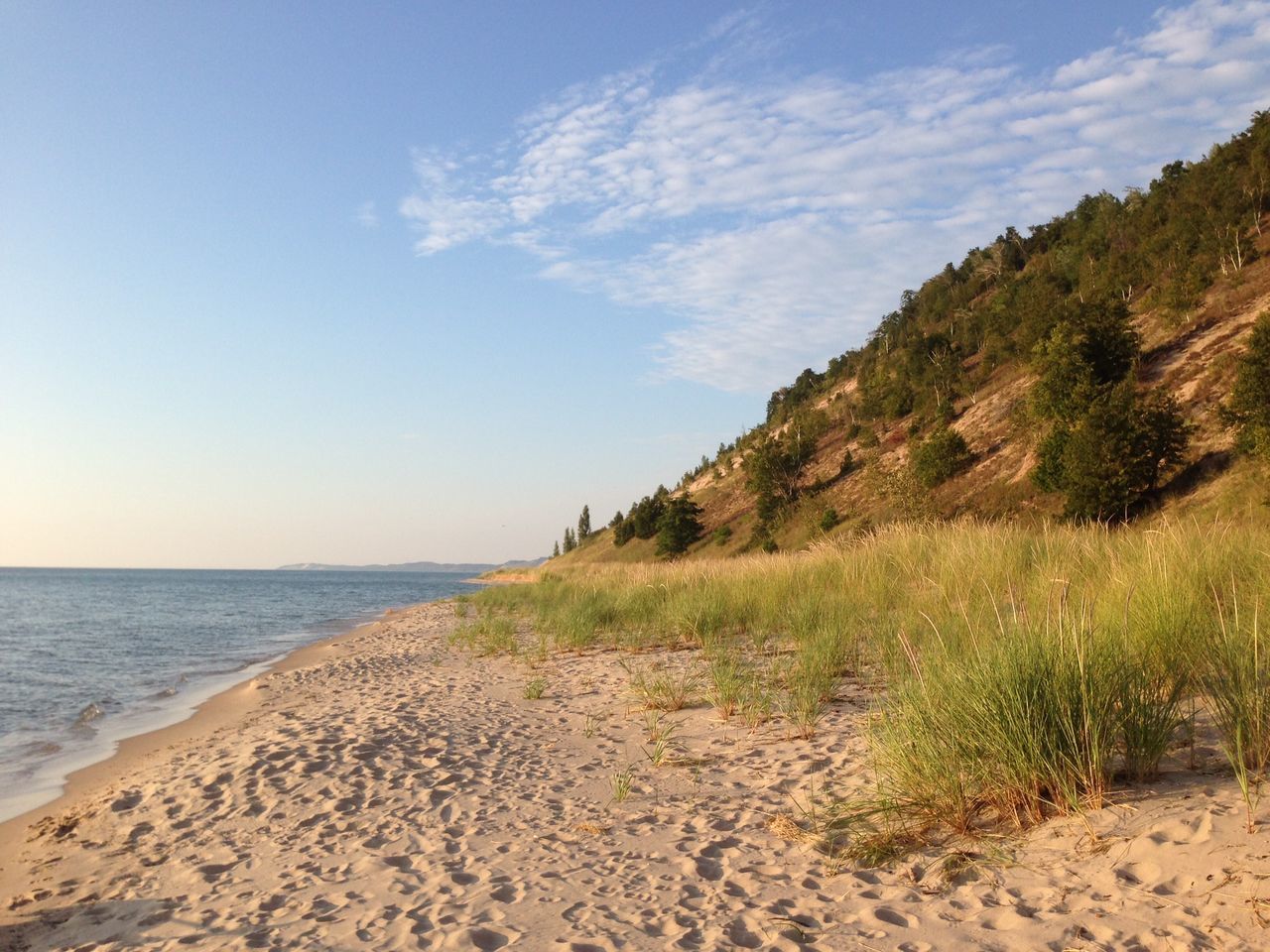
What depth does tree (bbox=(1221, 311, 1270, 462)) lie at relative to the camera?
2761 cm

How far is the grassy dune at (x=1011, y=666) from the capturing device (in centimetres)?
436

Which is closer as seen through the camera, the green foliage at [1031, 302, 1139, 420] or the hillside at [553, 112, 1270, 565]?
the hillside at [553, 112, 1270, 565]

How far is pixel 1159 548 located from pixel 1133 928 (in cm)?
538

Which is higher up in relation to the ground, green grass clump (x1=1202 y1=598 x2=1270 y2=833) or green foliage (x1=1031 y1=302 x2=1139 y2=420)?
green foliage (x1=1031 y1=302 x2=1139 y2=420)

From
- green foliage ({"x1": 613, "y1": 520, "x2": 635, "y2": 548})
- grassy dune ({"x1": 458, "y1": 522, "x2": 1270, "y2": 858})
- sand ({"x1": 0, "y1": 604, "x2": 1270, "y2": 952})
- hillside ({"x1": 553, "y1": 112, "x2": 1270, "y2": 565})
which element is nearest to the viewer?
sand ({"x1": 0, "y1": 604, "x2": 1270, "y2": 952})

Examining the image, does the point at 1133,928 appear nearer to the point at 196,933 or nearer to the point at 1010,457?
the point at 196,933

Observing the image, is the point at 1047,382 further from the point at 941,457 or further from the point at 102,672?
the point at 102,672

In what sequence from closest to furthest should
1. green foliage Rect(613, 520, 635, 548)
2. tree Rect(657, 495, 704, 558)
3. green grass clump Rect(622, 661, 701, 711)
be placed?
green grass clump Rect(622, 661, 701, 711) → tree Rect(657, 495, 704, 558) → green foliage Rect(613, 520, 635, 548)

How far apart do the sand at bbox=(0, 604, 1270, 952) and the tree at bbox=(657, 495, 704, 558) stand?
6064cm

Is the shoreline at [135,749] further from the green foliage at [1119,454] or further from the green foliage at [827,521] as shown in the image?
the green foliage at [827,521]

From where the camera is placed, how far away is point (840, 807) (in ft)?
16.4

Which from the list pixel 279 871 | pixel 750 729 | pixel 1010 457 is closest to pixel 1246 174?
pixel 1010 457

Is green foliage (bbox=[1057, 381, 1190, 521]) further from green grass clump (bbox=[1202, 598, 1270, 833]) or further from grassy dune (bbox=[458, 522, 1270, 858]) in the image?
green grass clump (bbox=[1202, 598, 1270, 833])

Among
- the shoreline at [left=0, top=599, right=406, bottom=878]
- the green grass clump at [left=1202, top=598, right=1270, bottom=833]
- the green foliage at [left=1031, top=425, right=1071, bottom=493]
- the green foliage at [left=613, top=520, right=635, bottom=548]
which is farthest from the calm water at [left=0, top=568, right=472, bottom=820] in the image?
the green foliage at [left=613, top=520, right=635, bottom=548]
